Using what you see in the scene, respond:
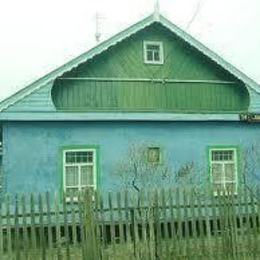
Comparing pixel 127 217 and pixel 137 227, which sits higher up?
pixel 127 217

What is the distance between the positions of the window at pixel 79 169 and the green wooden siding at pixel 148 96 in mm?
1380

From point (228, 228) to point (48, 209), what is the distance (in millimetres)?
3142

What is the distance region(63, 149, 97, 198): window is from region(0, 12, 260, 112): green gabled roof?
2150 mm

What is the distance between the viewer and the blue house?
1784 cm

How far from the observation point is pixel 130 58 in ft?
64.3

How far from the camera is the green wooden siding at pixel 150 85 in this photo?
18.9 m

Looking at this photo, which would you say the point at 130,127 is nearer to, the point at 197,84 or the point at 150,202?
the point at 197,84

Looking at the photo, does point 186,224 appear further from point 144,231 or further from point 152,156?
point 152,156

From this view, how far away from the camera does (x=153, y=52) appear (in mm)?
20000

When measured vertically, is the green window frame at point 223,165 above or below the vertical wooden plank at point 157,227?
above

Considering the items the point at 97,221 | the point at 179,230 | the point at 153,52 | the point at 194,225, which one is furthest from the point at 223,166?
the point at 97,221

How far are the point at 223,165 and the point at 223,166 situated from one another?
1.3 inches

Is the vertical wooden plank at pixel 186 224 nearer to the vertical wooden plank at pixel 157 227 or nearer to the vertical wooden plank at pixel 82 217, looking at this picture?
the vertical wooden plank at pixel 157 227

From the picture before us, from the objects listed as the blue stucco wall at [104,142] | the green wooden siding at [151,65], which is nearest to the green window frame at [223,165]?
the blue stucco wall at [104,142]
